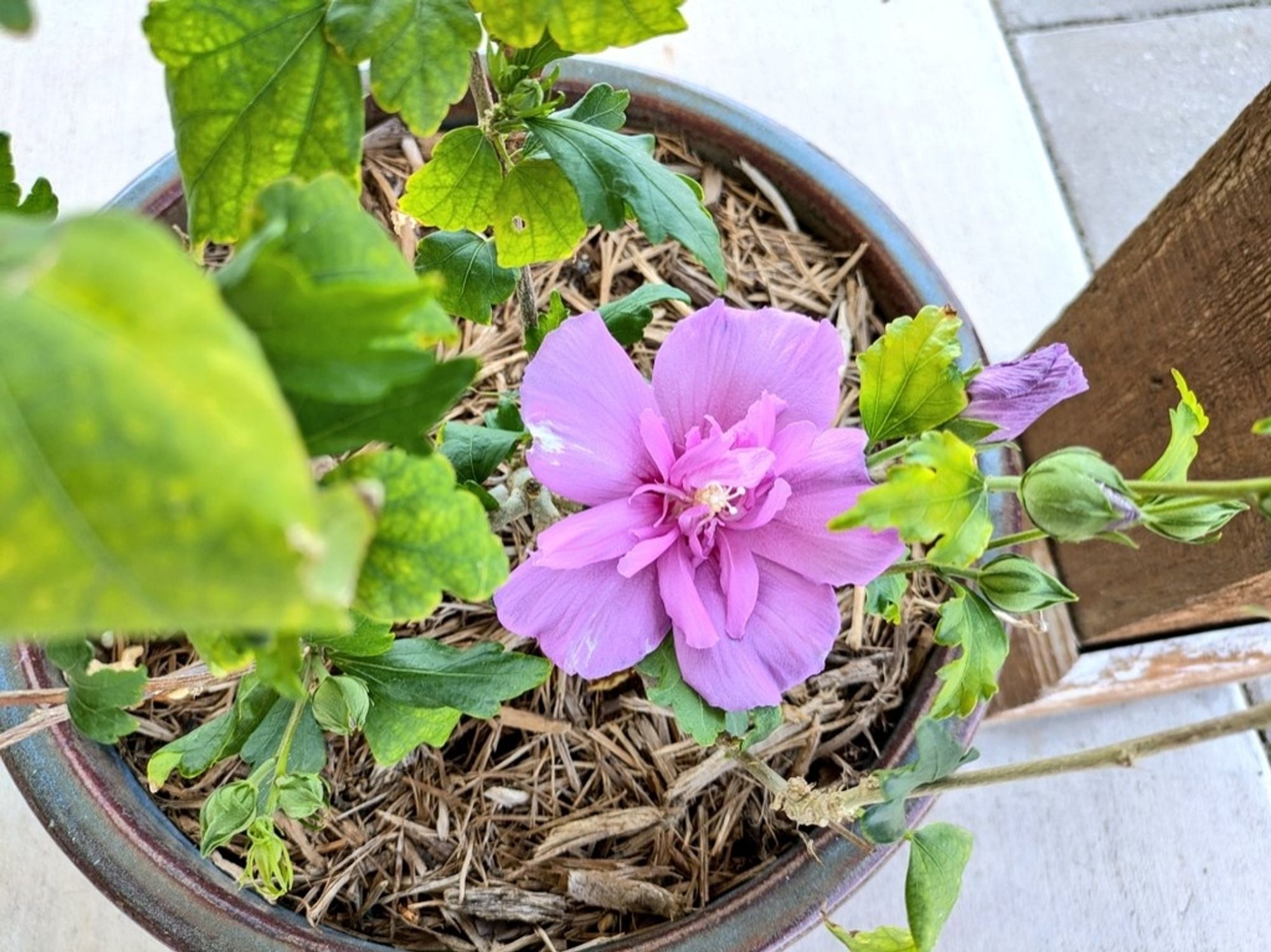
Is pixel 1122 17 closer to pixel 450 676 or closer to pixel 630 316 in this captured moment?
pixel 630 316

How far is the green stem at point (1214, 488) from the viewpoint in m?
0.27

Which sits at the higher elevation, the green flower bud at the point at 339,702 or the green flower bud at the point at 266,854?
the green flower bud at the point at 339,702

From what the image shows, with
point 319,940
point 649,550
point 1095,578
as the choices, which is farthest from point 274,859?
point 1095,578

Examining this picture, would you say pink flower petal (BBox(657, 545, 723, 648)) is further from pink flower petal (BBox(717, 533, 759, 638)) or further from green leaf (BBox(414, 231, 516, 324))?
green leaf (BBox(414, 231, 516, 324))

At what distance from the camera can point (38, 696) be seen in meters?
0.43

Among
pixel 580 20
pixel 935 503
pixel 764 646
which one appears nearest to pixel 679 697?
pixel 764 646

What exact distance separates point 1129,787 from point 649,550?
713 mm

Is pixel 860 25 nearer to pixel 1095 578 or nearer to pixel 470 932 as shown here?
pixel 1095 578

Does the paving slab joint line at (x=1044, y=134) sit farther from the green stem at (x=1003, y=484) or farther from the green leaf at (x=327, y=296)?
the green leaf at (x=327, y=296)

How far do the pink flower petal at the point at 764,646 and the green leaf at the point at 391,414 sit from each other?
0.16m

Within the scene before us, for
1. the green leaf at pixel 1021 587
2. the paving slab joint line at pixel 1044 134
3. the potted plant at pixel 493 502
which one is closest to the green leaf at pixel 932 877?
the potted plant at pixel 493 502

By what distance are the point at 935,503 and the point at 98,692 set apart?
319 millimetres

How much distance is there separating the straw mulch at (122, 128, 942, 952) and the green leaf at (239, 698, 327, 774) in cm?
12

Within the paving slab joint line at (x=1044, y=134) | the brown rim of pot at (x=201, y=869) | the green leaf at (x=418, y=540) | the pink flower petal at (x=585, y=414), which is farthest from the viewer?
the paving slab joint line at (x=1044, y=134)
